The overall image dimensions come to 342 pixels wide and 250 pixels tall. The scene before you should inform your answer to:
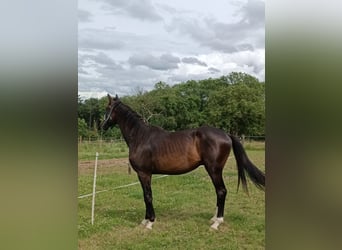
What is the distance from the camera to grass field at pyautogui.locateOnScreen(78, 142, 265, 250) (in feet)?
6.29

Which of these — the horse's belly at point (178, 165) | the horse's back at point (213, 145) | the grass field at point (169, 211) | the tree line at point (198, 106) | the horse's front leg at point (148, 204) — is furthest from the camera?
the horse's belly at point (178, 165)

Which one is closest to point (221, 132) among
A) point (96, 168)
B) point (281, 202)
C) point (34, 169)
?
point (96, 168)

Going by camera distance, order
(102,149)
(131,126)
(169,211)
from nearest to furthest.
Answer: (102,149), (169,211), (131,126)

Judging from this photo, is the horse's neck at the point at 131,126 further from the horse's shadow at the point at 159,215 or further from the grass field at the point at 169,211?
the horse's shadow at the point at 159,215

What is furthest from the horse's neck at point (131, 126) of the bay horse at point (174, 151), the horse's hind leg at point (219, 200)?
the horse's hind leg at point (219, 200)

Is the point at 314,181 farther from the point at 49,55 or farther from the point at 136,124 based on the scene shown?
the point at 136,124

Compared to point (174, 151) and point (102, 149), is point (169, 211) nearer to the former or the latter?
point (174, 151)

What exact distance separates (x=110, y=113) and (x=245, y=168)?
37.6 inches

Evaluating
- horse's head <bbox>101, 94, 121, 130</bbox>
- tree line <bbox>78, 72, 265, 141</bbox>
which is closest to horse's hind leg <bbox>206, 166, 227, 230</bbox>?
tree line <bbox>78, 72, 265, 141</bbox>

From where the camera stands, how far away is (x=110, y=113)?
2150 millimetres

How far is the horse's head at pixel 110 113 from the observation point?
6.92 ft

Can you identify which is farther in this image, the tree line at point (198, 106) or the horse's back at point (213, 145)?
the horse's back at point (213, 145)

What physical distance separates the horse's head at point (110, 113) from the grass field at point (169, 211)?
14cm

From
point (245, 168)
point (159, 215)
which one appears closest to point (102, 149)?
point (159, 215)
